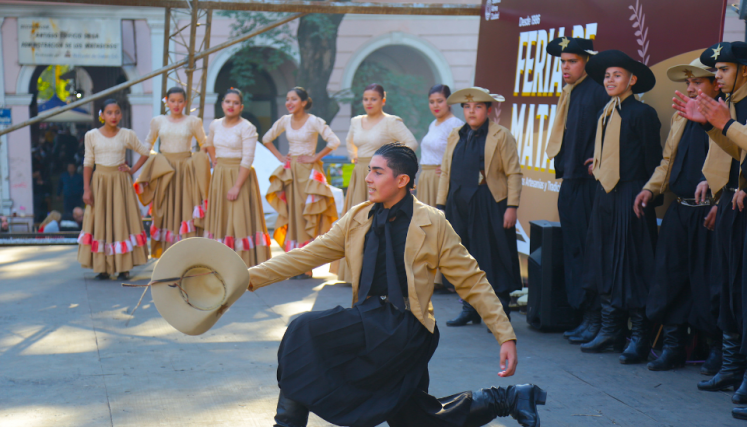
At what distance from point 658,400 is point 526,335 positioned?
1627 millimetres

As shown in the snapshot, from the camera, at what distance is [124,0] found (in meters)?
8.23

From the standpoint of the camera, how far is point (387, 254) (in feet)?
10.8

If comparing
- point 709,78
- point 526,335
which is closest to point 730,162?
point 709,78

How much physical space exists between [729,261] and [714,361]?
81 cm

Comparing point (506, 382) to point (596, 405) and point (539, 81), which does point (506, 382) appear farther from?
point (539, 81)

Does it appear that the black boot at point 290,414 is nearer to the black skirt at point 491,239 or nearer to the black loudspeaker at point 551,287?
the black skirt at point 491,239

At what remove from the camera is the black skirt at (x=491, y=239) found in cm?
583

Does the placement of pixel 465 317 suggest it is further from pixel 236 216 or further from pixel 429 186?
pixel 236 216

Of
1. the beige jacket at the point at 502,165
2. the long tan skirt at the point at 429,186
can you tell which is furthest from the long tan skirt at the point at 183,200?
the beige jacket at the point at 502,165

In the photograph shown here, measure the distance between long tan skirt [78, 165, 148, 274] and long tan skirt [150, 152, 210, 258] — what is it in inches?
20.1

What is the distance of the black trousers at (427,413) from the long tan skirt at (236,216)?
15.9ft

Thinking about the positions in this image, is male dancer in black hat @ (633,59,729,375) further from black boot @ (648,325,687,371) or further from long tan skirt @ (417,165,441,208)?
long tan skirt @ (417,165,441,208)

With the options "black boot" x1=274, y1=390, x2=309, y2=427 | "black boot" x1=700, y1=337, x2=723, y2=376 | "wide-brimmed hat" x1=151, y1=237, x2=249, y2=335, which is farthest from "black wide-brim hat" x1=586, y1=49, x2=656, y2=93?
"black boot" x1=274, y1=390, x2=309, y2=427

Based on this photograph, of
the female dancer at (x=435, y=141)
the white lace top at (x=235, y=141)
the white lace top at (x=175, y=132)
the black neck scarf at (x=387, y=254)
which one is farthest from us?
the white lace top at (x=175, y=132)
